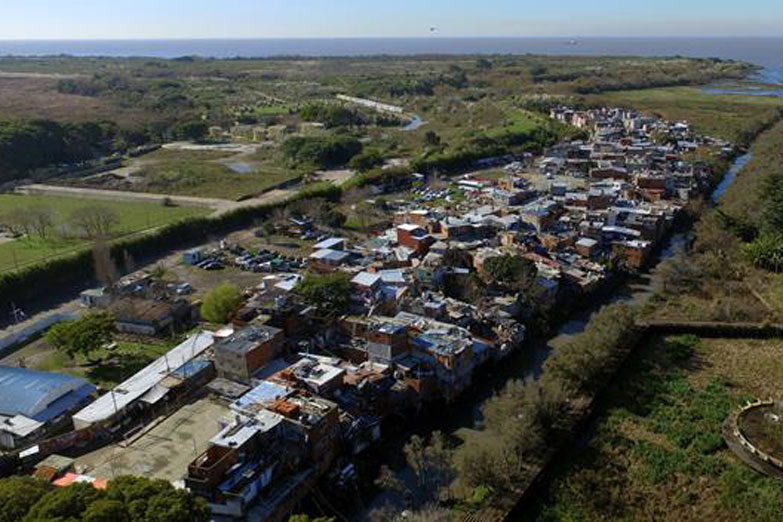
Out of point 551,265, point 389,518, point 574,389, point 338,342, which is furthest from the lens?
point 551,265

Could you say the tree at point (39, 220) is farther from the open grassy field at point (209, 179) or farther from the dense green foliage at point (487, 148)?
the dense green foliage at point (487, 148)

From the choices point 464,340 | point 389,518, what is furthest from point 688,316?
point 389,518

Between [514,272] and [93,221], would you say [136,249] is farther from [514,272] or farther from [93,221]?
[514,272]

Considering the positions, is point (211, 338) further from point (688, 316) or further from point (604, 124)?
point (604, 124)

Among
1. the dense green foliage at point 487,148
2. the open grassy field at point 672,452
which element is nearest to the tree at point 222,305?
the open grassy field at point 672,452

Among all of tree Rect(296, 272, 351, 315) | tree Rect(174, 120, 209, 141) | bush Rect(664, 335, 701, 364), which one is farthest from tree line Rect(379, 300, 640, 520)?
tree Rect(174, 120, 209, 141)

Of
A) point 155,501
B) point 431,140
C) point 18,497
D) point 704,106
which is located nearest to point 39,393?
point 18,497

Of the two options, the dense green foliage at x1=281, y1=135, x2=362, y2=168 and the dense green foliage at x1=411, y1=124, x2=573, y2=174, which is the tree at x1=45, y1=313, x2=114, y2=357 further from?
the dense green foliage at x1=281, y1=135, x2=362, y2=168
